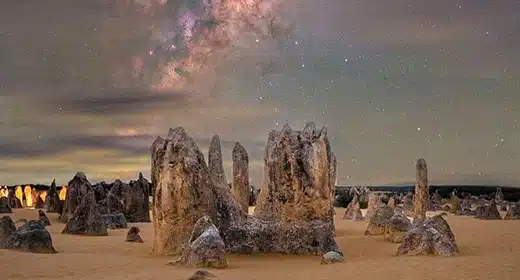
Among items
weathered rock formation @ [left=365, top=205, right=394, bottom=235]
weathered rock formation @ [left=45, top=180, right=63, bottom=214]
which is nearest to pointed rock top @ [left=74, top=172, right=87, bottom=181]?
weathered rock formation @ [left=45, top=180, right=63, bottom=214]

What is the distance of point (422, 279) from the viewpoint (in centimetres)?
1159

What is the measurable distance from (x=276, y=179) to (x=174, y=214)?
344 cm

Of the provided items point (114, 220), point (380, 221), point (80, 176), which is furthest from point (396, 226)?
point (80, 176)

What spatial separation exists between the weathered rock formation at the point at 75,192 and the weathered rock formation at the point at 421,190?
1897cm

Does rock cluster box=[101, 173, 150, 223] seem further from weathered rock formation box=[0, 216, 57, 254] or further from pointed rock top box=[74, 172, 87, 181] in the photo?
weathered rock formation box=[0, 216, 57, 254]

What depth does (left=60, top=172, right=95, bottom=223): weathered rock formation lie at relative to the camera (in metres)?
36.3

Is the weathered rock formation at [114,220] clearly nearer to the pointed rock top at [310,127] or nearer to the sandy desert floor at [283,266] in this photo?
the sandy desert floor at [283,266]

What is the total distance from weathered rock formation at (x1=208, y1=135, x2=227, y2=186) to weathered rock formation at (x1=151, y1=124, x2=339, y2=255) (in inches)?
37.4

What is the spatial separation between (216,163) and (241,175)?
7.01m

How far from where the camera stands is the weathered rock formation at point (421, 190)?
110 feet

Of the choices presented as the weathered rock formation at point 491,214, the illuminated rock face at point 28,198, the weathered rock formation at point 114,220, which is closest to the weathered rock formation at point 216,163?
the weathered rock formation at point 114,220

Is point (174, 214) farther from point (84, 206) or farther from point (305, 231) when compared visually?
point (84, 206)

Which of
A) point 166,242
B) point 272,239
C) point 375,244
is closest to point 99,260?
point 166,242

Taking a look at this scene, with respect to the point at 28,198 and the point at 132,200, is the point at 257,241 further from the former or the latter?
the point at 28,198
